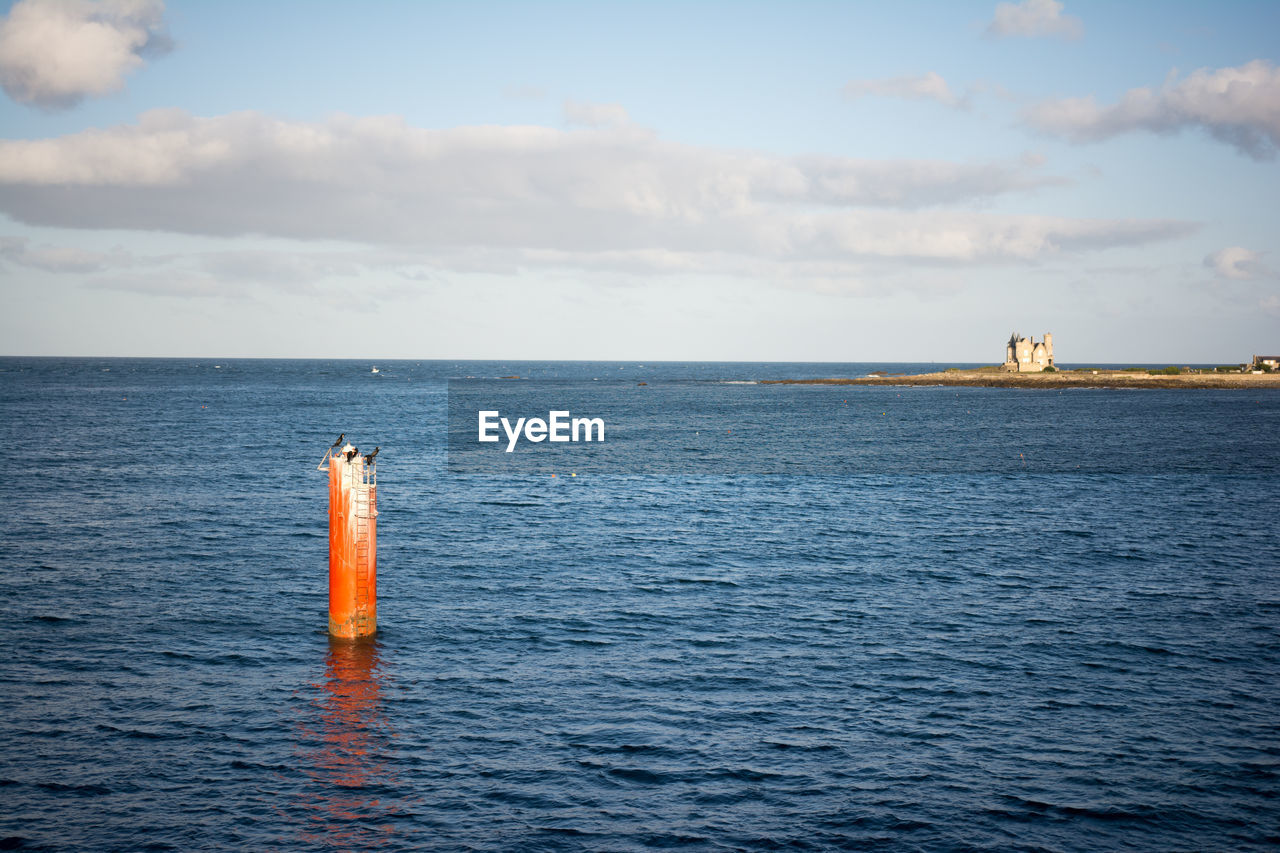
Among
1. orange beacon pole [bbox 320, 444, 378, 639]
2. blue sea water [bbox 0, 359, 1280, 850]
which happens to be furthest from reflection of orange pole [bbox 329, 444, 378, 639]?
blue sea water [bbox 0, 359, 1280, 850]

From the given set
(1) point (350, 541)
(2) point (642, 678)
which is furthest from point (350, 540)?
(2) point (642, 678)

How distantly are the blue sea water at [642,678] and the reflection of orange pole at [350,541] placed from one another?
5.24ft

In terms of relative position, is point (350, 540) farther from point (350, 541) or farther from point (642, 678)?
point (642, 678)

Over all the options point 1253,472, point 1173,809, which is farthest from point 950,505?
point 1173,809

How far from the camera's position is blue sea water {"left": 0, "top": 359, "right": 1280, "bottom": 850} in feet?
66.5

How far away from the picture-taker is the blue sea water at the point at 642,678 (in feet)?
66.5

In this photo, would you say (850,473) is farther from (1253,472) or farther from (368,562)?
(368,562)

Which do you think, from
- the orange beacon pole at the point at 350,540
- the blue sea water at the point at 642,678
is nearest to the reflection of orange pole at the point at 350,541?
the orange beacon pole at the point at 350,540

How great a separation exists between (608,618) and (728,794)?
1405cm

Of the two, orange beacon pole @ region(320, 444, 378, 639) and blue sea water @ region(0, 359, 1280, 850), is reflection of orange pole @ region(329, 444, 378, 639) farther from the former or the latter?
blue sea water @ region(0, 359, 1280, 850)

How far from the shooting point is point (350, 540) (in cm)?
2922

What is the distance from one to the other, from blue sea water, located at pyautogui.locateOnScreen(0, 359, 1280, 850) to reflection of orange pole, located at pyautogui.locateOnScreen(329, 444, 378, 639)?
160 centimetres

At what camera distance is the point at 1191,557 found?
1829 inches

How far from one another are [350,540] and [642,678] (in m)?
10.3
